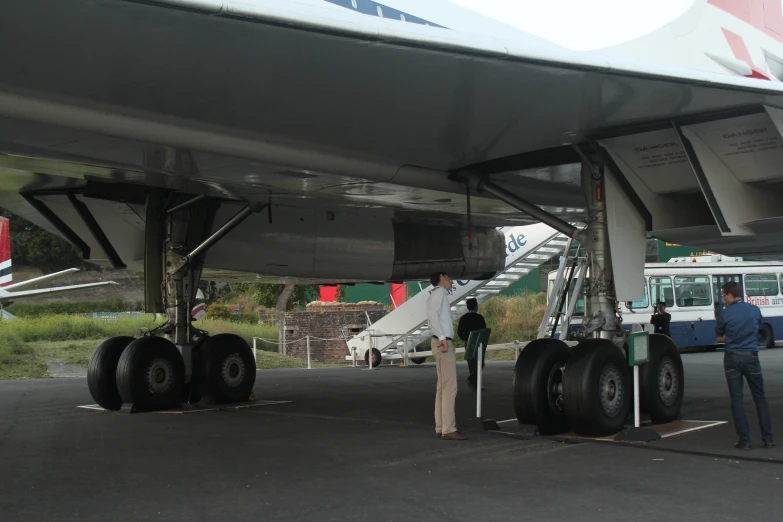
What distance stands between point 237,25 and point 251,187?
4.21 m

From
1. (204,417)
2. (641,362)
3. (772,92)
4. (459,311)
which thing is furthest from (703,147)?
(459,311)

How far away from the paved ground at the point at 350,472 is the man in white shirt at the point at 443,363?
19cm

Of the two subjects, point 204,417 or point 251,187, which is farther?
point 204,417

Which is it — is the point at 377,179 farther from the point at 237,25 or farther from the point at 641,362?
the point at 237,25

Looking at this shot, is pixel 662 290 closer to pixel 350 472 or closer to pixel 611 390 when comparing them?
pixel 611 390

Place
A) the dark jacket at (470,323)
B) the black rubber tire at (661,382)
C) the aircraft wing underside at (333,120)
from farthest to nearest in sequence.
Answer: the dark jacket at (470,323)
the black rubber tire at (661,382)
the aircraft wing underside at (333,120)

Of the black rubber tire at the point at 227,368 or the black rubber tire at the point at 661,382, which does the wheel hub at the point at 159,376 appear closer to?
the black rubber tire at the point at 227,368

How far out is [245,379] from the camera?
10.8 meters

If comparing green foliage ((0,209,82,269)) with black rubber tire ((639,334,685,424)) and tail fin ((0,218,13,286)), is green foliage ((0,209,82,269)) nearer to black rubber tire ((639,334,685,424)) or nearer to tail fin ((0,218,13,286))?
tail fin ((0,218,13,286))

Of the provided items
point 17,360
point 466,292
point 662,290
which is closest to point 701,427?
Answer: point 466,292

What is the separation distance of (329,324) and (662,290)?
9.84m

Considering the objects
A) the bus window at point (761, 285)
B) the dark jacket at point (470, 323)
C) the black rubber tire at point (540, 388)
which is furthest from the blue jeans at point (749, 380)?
the bus window at point (761, 285)

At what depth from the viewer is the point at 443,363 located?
752 cm

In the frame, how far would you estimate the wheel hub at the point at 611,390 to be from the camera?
24.1 ft
